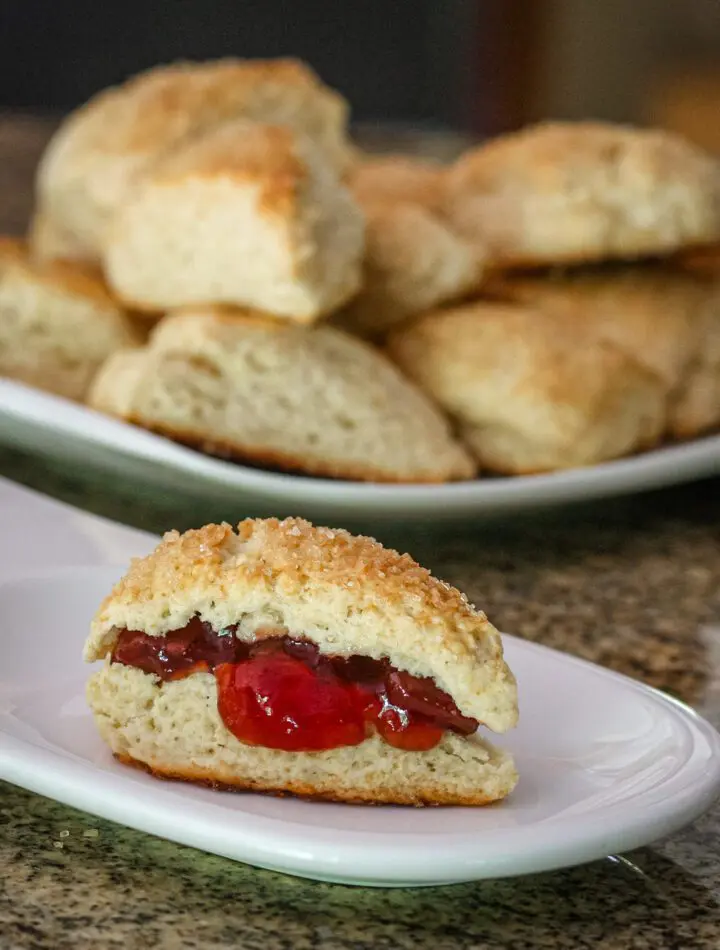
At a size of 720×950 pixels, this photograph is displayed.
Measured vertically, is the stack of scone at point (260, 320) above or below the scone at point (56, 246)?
above

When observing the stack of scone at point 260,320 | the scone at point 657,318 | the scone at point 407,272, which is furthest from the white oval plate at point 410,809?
A: the scone at point 657,318

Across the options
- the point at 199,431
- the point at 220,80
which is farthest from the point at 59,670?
the point at 220,80

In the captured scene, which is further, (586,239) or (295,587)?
(586,239)

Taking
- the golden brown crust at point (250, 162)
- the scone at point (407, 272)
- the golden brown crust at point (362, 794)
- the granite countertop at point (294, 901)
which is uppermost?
the golden brown crust at point (250, 162)

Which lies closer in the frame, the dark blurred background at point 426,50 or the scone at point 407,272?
the scone at point 407,272

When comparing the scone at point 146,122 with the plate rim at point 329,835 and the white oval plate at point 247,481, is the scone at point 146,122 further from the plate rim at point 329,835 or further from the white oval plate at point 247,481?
the plate rim at point 329,835

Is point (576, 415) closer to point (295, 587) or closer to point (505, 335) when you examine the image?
point (505, 335)
